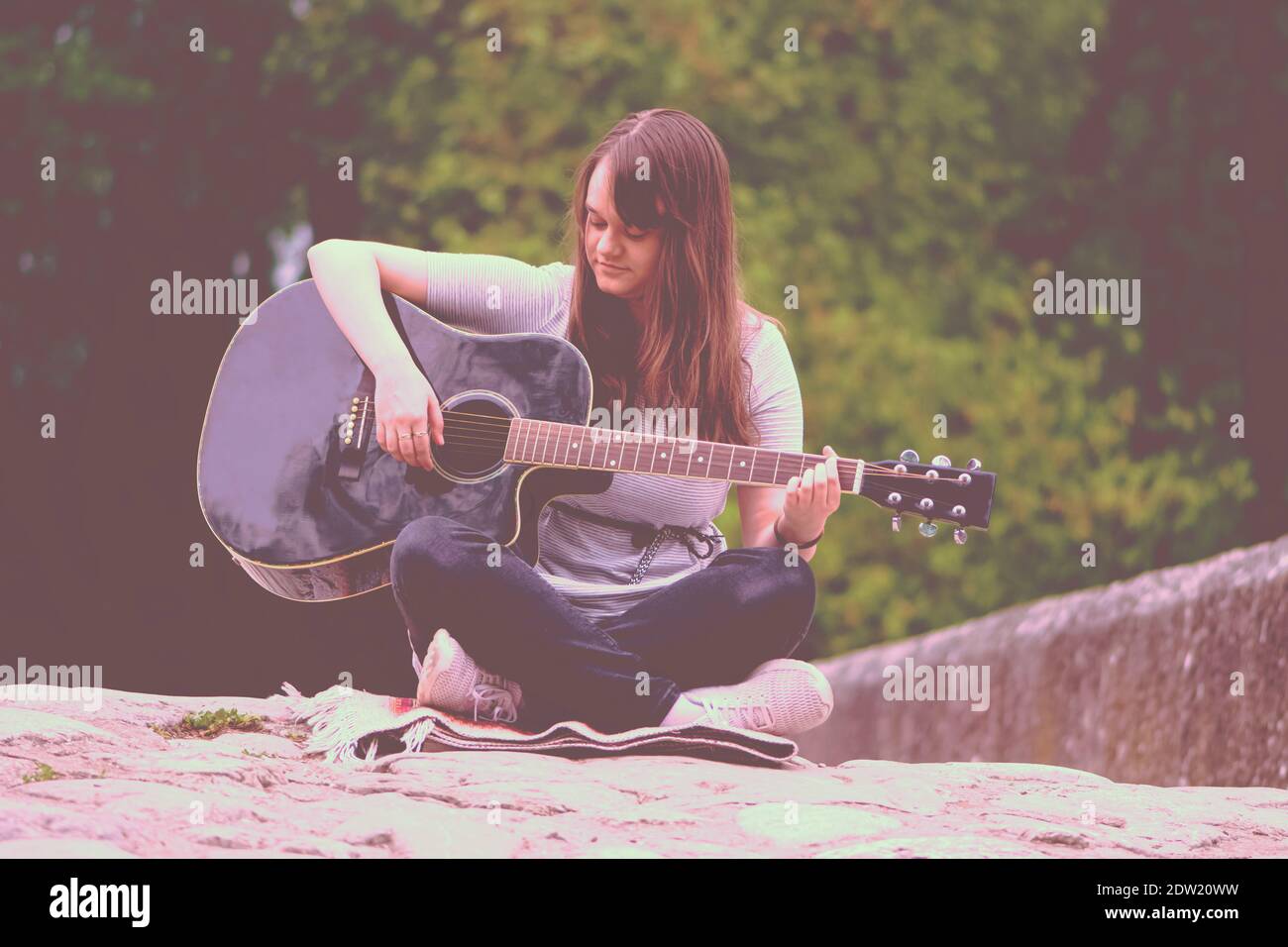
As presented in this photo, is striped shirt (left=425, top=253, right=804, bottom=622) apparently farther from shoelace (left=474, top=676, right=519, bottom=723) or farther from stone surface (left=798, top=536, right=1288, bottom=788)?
stone surface (left=798, top=536, right=1288, bottom=788)

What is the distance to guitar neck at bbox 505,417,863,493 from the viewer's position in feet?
12.3

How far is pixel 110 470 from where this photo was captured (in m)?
7.02

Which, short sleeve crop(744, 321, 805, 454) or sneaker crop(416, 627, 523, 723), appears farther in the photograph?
short sleeve crop(744, 321, 805, 454)

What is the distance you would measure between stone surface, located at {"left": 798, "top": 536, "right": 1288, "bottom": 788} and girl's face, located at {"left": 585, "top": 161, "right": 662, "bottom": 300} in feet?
6.03

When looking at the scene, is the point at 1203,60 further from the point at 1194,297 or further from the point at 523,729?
the point at 523,729

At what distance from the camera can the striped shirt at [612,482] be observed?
12.7 feet

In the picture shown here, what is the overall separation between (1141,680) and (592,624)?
2009 millimetres

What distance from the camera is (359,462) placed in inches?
155

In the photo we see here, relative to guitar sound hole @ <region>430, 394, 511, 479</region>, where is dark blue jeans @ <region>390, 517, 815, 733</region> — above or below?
below
